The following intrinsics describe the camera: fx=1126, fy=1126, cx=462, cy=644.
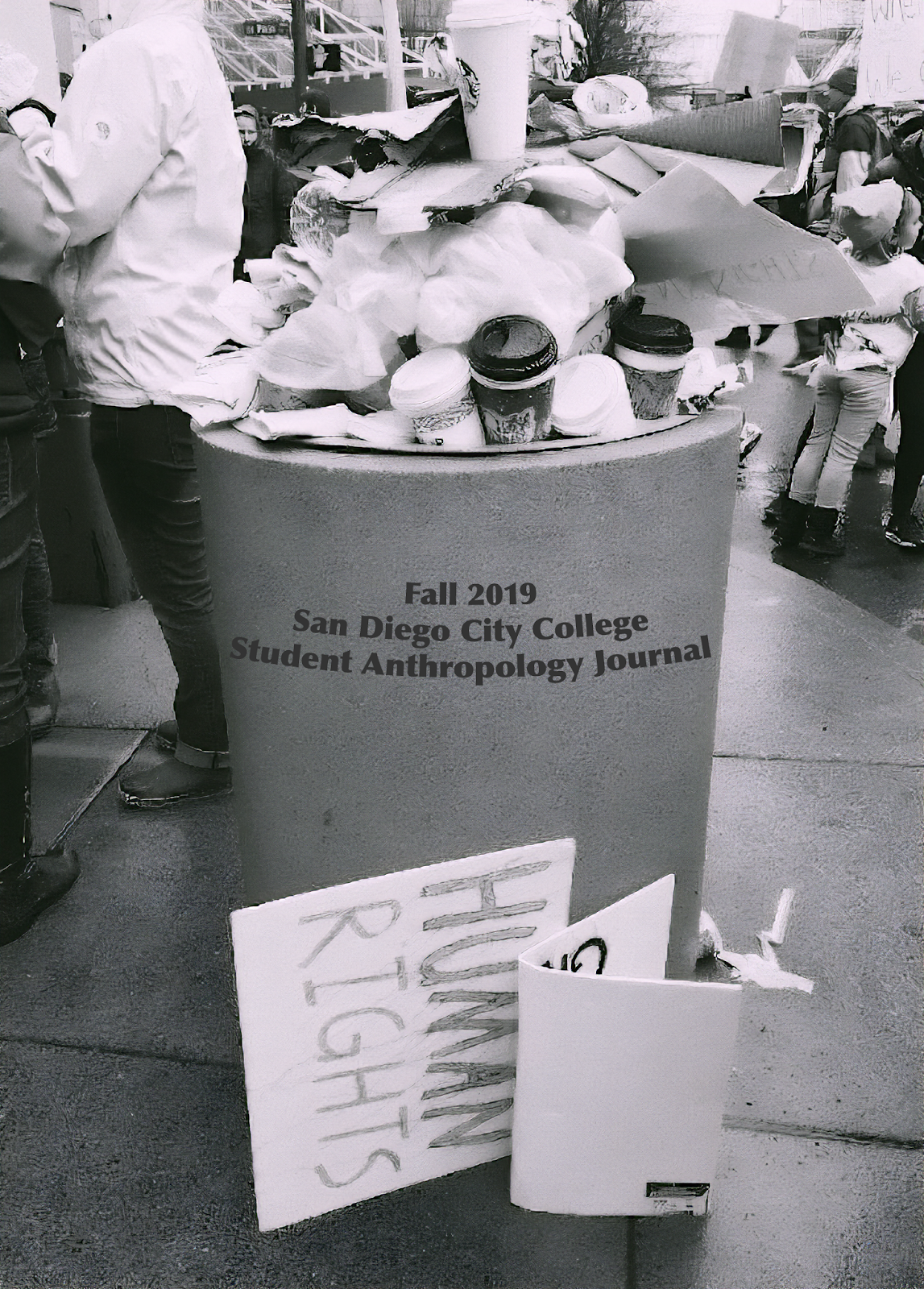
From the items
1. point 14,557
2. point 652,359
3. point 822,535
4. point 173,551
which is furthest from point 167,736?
point 822,535

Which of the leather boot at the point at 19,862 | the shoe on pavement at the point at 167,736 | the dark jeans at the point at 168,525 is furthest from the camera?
the shoe on pavement at the point at 167,736

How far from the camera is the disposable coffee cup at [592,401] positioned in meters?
1.58

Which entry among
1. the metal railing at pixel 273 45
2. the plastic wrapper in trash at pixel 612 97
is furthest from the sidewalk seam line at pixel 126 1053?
the metal railing at pixel 273 45

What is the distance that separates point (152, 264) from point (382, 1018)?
5.92 feet

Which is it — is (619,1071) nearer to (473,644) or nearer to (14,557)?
(473,644)

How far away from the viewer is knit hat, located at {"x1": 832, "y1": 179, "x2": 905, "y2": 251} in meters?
4.74

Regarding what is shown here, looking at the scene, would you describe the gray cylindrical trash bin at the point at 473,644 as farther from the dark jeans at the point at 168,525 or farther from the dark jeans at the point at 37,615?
the dark jeans at the point at 37,615

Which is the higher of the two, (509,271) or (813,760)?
(509,271)

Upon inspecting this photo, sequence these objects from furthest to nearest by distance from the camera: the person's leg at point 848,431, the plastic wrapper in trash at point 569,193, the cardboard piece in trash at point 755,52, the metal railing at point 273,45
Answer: the metal railing at point 273,45 → the person's leg at point 848,431 → the cardboard piece in trash at point 755,52 → the plastic wrapper in trash at point 569,193

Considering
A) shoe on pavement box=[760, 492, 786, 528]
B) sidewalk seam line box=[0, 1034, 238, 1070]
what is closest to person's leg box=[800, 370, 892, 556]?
shoe on pavement box=[760, 492, 786, 528]

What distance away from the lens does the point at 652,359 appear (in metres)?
1.65

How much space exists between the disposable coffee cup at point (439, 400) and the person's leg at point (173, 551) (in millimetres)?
1173

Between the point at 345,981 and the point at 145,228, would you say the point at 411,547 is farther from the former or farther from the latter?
the point at 145,228

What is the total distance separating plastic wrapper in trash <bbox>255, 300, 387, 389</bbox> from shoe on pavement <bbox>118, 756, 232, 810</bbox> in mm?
1646
